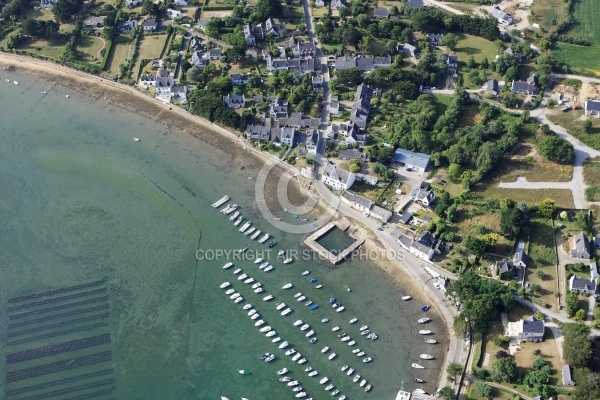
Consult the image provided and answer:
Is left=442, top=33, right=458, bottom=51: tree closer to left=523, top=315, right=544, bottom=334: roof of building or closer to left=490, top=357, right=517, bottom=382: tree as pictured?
left=523, top=315, right=544, bottom=334: roof of building

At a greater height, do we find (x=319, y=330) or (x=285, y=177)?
(x=285, y=177)

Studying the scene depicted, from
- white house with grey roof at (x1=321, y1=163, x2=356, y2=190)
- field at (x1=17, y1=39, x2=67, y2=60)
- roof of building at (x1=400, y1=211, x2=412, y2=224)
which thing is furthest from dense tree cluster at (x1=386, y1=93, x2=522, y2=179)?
field at (x1=17, y1=39, x2=67, y2=60)

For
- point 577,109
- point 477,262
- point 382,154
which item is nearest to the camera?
point 477,262

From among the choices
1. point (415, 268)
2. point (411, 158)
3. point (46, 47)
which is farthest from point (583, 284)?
point (46, 47)

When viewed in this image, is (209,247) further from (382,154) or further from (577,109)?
(577,109)

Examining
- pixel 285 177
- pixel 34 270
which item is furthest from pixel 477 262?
pixel 34 270

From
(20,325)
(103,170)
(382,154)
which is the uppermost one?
(382,154)
